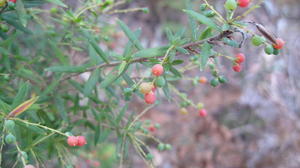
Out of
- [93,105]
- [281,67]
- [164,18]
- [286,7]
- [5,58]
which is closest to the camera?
[5,58]

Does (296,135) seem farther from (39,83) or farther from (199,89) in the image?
(39,83)

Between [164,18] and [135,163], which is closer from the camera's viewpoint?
[135,163]

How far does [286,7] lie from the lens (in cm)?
707

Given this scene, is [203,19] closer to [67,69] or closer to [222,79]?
[222,79]

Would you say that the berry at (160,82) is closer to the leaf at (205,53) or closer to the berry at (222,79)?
the leaf at (205,53)

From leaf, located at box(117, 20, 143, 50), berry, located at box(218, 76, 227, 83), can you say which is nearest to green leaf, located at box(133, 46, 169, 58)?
leaf, located at box(117, 20, 143, 50)

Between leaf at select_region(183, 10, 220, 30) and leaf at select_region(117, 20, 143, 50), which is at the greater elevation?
leaf at select_region(183, 10, 220, 30)

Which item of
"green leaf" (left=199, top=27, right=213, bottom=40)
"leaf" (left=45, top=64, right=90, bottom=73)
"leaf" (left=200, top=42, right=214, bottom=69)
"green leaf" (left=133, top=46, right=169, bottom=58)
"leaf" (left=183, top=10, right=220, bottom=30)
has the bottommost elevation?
"leaf" (left=45, top=64, right=90, bottom=73)

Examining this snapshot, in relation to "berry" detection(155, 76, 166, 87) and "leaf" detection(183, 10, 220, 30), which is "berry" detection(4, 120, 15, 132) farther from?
"leaf" detection(183, 10, 220, 30)

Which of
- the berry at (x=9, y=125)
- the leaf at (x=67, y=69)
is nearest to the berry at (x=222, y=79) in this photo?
the leaf at (x=67, y=69)

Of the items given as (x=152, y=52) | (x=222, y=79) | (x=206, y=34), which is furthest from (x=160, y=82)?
(x=222, y=79)

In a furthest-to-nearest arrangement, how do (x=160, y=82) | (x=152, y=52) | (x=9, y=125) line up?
(x=152, y=52) < (x=160, y=82) < (x=9, y=125)

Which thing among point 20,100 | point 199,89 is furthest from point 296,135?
point 20,100

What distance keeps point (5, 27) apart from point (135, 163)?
3813mm
